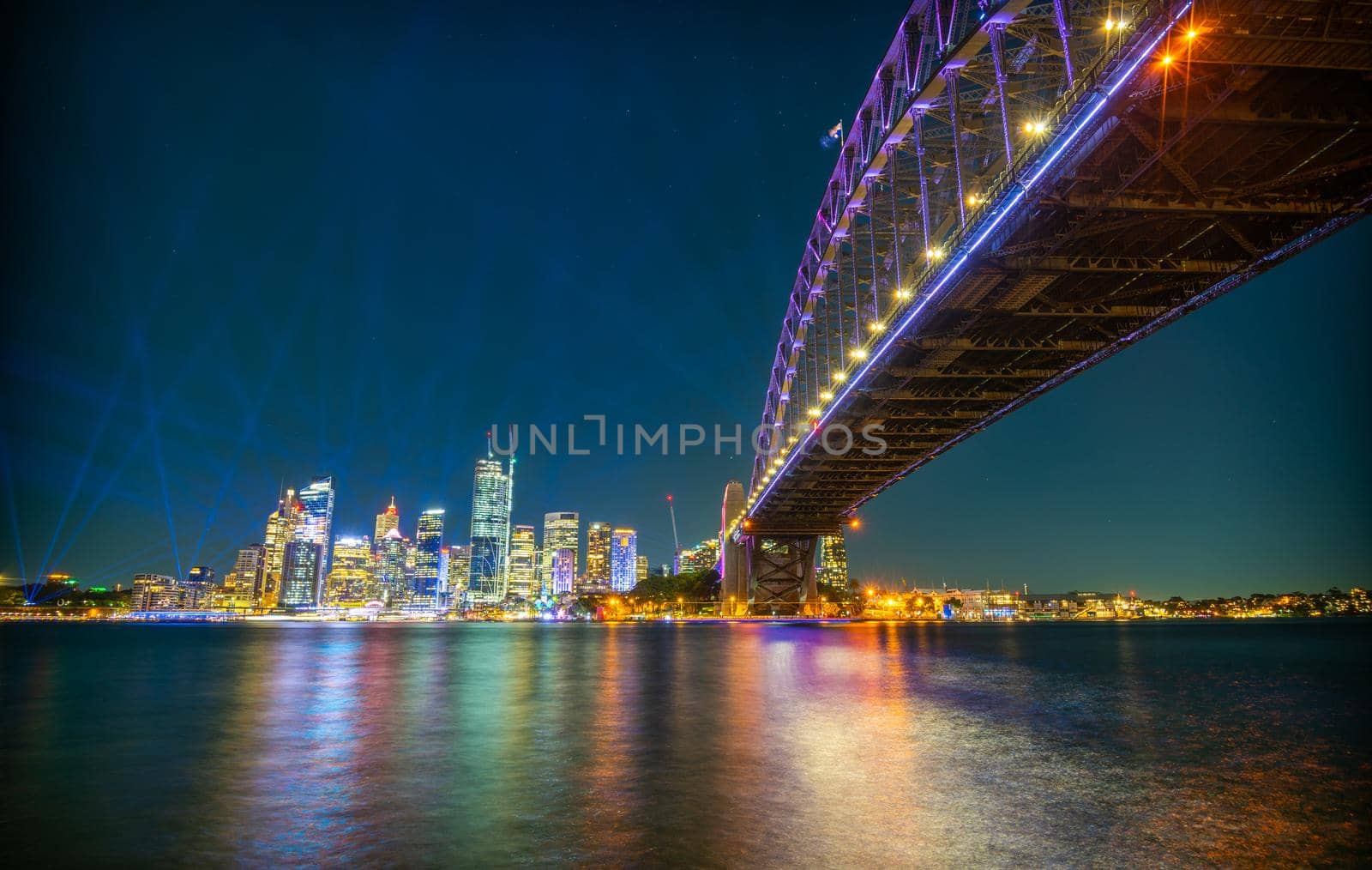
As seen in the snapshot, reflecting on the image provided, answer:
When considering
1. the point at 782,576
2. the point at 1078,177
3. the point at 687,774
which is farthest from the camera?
the point at 782,576

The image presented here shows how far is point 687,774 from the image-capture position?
10.1 metres

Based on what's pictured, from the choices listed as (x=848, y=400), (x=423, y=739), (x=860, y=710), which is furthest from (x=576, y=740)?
(x=848, y=400)

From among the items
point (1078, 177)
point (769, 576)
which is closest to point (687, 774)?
point (1078, 177)

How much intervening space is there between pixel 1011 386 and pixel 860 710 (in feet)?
85.4

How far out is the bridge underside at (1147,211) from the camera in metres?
14.4

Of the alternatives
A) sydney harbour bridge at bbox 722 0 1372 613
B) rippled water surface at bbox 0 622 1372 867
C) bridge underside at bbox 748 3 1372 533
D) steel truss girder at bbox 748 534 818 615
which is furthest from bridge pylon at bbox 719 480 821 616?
rippled water surface at bbox 0 622 1372 867

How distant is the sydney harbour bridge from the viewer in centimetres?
1437

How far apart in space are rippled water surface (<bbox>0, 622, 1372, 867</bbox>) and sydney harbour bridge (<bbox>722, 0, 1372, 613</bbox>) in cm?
1243

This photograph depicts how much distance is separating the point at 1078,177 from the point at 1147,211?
2.43 metres

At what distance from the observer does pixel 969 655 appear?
39312 mm

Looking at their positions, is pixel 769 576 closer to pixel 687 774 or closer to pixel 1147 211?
pixel 1147 211

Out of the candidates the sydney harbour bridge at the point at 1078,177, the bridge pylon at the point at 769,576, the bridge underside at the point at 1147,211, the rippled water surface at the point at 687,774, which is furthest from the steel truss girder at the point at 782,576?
the rippled water surface at the point at 687,774

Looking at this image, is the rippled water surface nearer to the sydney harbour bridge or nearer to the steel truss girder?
the sydney harbour bridge

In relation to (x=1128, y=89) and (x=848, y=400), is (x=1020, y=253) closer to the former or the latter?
(x=1128, y=89)
